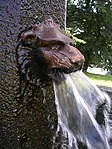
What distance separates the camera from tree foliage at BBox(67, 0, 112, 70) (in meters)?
19.4

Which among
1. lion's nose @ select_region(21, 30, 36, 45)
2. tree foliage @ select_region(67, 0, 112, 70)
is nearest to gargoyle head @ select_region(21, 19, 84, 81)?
lion's nose @ select_region(21, 30, 36, 45)

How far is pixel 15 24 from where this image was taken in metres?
1.36

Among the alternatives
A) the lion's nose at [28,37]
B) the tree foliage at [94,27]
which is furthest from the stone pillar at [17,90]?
the tree foliage at [94,27]

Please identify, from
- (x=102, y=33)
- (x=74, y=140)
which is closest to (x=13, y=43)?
(x=74, y=140)

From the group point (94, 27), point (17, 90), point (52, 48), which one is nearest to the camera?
point (52, 48)

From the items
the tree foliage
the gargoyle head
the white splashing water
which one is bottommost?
the tree foliage

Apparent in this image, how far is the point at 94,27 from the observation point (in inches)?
800

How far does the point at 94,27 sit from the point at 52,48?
19377 mm

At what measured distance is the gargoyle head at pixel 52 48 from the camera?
3.93ft

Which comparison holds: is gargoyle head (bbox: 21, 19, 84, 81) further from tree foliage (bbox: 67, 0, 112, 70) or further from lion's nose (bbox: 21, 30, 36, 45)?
tree foliage (bbox: 67, 0, 112, 70)

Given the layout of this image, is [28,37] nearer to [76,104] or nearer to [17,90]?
[17,90]

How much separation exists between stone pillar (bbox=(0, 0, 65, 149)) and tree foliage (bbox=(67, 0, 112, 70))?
57.5ft

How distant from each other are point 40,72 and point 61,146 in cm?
36

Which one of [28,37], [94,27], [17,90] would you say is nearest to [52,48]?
[28,37]
